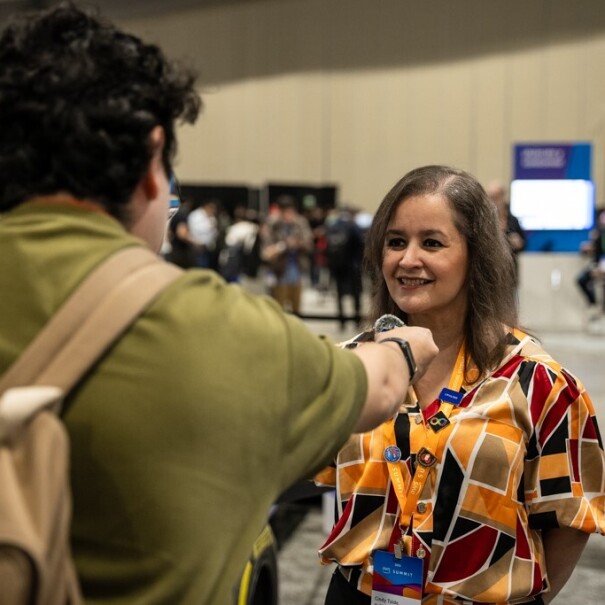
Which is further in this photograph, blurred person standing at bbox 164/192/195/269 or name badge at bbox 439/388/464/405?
blurred person standing at bbox 164/192/195/269

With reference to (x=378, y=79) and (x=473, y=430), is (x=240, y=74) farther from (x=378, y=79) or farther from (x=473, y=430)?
(x=473, y=430)

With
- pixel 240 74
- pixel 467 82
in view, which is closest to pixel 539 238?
pixel 467 82

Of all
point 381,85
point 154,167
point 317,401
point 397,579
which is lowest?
point 397,579

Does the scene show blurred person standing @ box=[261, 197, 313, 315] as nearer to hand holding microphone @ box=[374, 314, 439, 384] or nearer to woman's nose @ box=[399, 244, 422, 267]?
woman's nose @ box=[399, 244, 422, 267]

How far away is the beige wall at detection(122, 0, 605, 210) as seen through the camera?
19.2 metres

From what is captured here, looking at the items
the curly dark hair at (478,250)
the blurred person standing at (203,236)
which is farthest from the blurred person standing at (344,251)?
the curly dark hair at (478,250)

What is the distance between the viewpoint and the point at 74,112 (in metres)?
1.01

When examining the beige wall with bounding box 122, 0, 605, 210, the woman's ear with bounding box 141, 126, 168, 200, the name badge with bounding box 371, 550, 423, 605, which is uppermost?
the beige wall with bounding box 122, 0, 605, 210

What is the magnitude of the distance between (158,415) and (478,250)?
3.92 ft

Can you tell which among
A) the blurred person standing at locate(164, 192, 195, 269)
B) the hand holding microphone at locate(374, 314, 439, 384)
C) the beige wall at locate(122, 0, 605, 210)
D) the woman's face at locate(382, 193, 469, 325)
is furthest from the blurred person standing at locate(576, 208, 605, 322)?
the hand holding microphone at locate(374, 314, 439, 384)

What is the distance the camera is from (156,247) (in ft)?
3.79

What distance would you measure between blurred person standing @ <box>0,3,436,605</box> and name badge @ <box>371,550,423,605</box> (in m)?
0.73

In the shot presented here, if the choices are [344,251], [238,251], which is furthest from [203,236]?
[344,251]

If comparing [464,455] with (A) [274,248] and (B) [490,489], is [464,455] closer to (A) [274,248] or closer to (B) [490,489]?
(B) [490,489]
